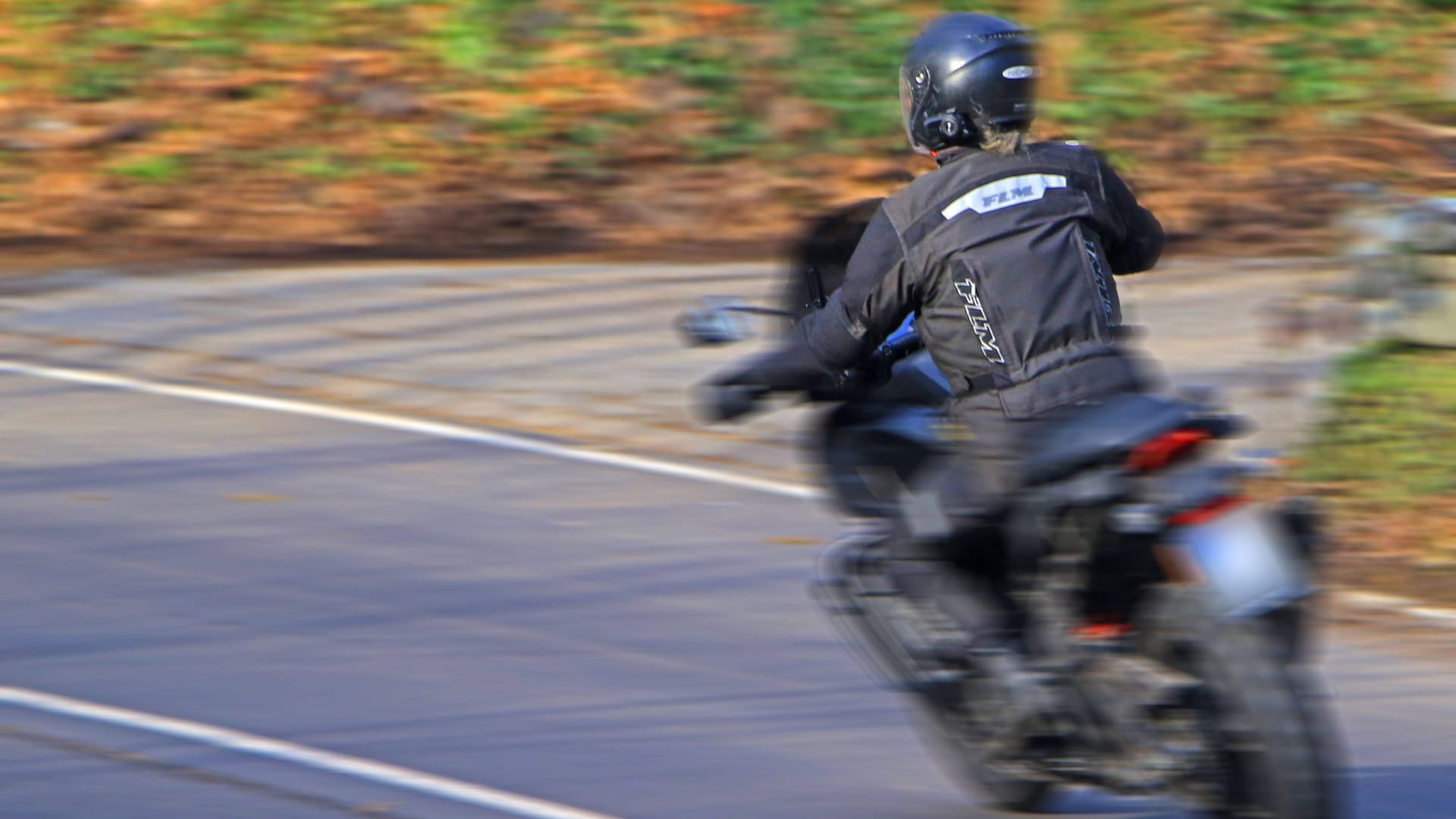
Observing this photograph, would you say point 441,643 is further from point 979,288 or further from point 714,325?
point 979,288

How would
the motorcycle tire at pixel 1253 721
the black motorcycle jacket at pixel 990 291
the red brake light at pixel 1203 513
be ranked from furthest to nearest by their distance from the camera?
the black motorcycle jacket at pixel 990 291, the red brake light at pixel 1203 513, the motorcycle tire at pixel 1253 721

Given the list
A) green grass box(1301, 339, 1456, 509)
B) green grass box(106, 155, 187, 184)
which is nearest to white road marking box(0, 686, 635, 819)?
green grass box(1301, 339, 1456, 509)

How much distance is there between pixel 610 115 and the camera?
49.6 ft

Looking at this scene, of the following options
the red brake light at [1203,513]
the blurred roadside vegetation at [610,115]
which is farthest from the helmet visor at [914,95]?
the blurred roadside vegetation at [610,115]

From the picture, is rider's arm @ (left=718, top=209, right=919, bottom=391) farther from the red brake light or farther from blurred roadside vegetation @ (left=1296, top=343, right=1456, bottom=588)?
blurred roadside vegetation @ (left=1296, top=343, right=1456, bottom=588)

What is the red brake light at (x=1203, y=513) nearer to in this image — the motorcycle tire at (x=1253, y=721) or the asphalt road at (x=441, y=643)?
the motorcycle tire at (x=1253, y=721)

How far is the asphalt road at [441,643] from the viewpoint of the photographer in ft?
16.6

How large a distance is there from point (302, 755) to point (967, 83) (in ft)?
7.56

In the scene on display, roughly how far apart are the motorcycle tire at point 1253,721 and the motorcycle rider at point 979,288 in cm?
52

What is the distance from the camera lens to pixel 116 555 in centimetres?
710

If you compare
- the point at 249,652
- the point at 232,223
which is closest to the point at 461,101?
the point at 232,223

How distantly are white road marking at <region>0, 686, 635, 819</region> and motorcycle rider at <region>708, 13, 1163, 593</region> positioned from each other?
114 cm

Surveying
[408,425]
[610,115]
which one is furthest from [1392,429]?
[610,115]

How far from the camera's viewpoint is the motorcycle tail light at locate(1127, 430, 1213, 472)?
3.95 metres
